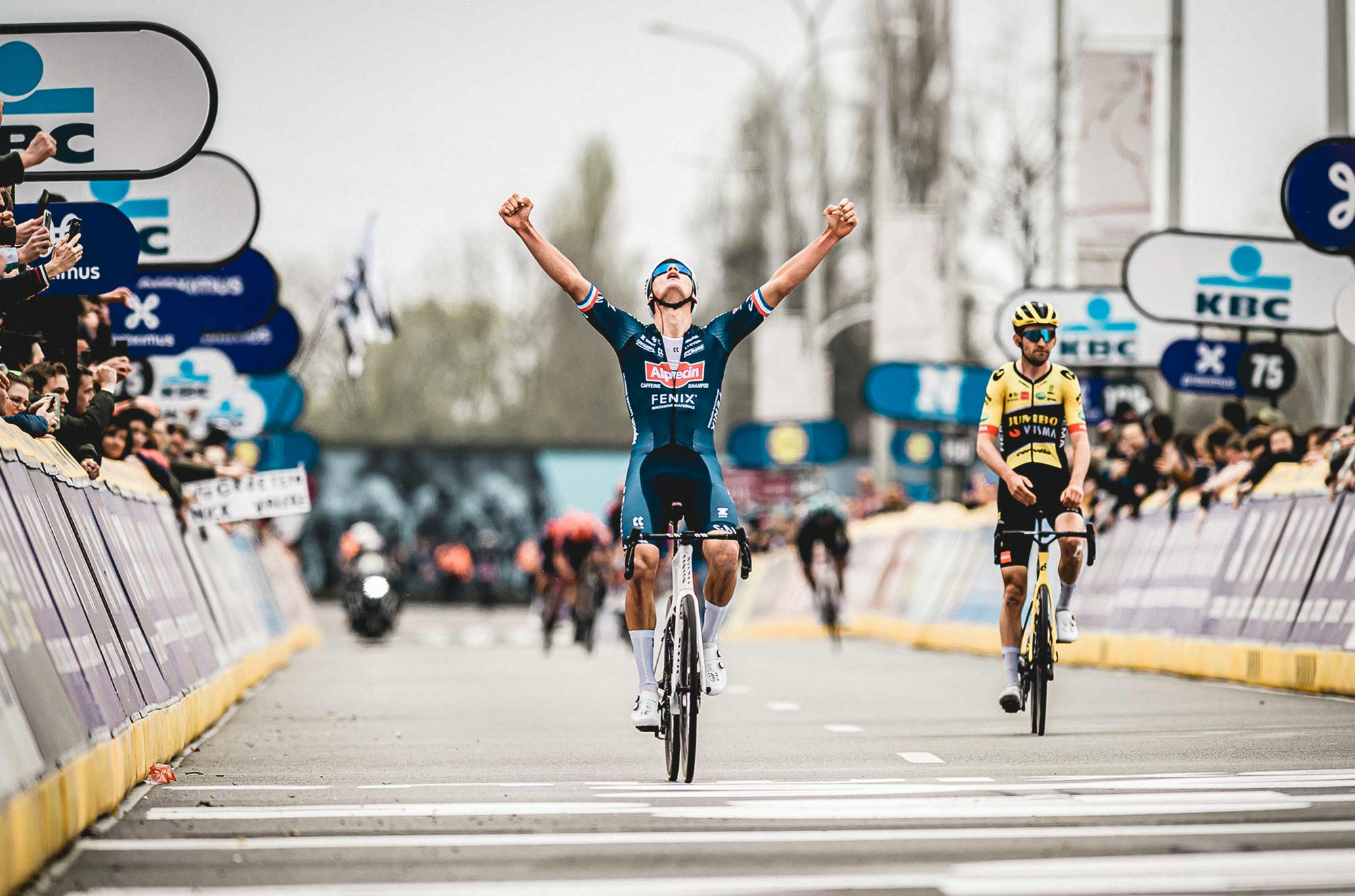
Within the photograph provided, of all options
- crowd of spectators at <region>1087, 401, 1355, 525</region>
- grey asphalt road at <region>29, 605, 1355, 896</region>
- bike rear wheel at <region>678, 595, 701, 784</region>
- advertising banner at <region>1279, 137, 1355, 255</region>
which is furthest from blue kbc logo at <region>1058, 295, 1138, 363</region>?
bike rear wheel at <region>678, 595, 701, 784</region>

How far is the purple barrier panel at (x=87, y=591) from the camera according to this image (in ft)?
31.0

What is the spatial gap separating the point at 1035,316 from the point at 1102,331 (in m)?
14.4

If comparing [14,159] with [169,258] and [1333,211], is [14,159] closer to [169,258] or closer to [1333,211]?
[169,258]

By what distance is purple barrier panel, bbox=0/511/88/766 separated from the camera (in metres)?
7.44

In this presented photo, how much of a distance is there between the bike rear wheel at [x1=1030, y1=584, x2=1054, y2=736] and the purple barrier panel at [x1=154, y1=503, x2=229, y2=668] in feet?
17.0

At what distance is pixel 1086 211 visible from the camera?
82.9 ft

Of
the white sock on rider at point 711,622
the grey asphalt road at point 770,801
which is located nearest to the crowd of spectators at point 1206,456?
the grey asphalt road at point 770,801

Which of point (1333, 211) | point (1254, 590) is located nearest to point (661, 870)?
point (1333, 211)

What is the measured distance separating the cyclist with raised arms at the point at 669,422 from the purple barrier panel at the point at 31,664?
8.63ft

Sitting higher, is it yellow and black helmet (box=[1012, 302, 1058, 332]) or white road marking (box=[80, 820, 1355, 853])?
yellow and black helmet (box=[1012, 302, 1058, 332])

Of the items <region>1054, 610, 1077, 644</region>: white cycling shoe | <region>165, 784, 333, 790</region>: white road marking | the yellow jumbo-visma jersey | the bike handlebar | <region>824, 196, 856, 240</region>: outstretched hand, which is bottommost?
<region>165, 784, 333, 790</region>: white road marking

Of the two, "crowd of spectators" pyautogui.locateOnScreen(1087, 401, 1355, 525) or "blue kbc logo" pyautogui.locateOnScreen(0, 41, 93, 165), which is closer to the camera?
"blue kbc logo" pyautogui.locateOnScreen(0, 41, 93, 165)

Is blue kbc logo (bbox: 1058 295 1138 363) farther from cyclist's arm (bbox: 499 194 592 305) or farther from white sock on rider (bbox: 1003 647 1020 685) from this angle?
cyclist's arm (bbox: 499 194 592 305)

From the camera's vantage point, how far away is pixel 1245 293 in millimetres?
20234
